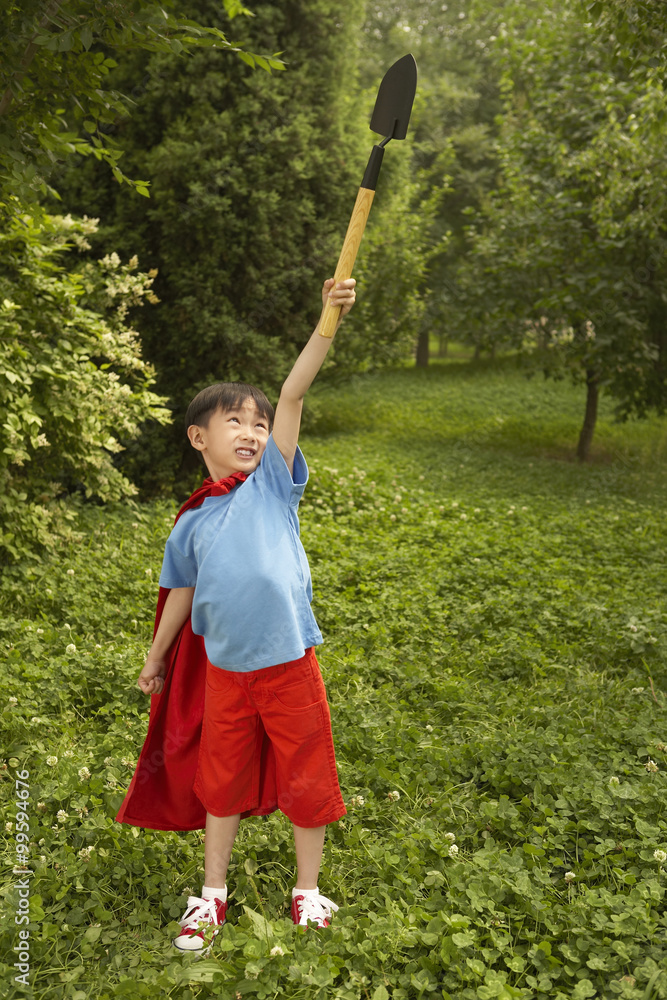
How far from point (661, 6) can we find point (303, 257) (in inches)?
198

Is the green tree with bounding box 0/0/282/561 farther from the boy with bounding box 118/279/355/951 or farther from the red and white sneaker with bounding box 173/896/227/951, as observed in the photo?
the red and white sneaker with bounding box 173/896/227/951

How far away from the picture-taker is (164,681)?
2.55m

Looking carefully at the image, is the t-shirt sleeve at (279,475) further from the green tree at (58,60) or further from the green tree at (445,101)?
the green tree at (445,101)

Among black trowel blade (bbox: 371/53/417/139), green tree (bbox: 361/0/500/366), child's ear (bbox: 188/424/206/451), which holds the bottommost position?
child's ear (bbox: 188/424/206/451)

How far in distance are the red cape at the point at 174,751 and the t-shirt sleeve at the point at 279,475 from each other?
12.0 inches

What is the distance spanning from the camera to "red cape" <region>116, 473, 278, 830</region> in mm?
2514

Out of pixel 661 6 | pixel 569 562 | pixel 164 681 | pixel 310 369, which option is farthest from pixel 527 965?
pixel 661 6

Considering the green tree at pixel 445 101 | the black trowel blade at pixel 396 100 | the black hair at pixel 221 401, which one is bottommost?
the black hair at pixel 221 401

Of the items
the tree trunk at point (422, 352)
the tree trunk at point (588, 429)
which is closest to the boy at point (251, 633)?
the tree trunk at point (588, 429)

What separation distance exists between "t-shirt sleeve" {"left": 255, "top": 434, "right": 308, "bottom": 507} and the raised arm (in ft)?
0.08

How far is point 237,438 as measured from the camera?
2.37 metres

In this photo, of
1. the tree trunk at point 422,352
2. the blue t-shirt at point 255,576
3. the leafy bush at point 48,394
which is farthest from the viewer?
the tree trunk at point 422,352

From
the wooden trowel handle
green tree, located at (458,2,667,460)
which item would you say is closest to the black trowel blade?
the wooden trowel handle

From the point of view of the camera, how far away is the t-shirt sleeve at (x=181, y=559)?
7.74ft
